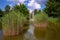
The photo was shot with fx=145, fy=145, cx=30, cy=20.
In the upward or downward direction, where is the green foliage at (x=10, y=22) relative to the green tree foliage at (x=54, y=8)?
upward

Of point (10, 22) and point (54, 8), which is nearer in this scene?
point (10, 22)

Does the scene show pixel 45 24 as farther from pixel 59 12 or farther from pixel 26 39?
pixel 59 12

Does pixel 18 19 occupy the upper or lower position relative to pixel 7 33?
upper

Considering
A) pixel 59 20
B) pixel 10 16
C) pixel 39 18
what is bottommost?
pixel 59 20

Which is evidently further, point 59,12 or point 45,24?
point 59,12

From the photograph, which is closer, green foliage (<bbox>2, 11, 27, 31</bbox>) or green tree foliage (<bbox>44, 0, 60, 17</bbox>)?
green foliage (<bbox>2, 11, 27, 31</bbox>)

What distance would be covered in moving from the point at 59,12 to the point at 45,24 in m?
7.06

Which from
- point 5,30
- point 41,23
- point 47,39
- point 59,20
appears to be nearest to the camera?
point 47,39

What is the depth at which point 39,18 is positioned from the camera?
13.1 m

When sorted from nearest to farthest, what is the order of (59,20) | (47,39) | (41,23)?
1. (47,39)
2. (41,23)
3. (59,20)

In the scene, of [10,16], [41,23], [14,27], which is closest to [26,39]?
[14,27]

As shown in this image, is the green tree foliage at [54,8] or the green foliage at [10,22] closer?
the green foliage at [10,22]

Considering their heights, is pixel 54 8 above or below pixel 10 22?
below

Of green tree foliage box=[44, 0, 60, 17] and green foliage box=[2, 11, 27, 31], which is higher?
green foliage box=[2, 11, 27, 31]
